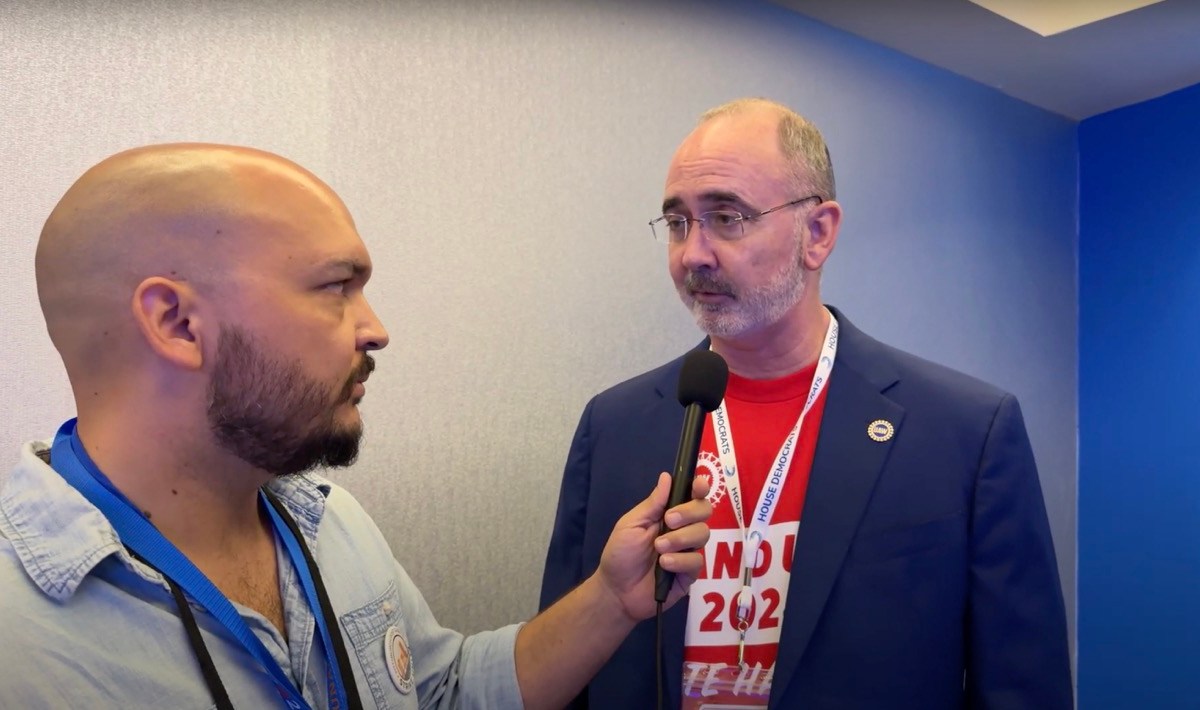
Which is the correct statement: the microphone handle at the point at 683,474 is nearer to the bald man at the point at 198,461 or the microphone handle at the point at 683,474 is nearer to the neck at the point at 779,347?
the bald man at the point at 198,461

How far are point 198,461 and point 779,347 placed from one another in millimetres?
1136

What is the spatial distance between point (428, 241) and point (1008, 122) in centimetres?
278

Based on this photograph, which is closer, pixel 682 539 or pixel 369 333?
pixel 682 539

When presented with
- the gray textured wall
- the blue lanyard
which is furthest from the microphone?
the gray textured wall

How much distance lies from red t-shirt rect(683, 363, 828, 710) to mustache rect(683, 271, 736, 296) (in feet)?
0.73

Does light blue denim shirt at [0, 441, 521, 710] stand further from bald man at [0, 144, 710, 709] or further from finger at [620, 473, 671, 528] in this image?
finger at [620, 473, 671, 528]

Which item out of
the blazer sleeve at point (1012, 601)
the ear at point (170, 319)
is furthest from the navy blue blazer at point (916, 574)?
the ear at point (170, 319)

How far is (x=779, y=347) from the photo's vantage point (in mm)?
1931

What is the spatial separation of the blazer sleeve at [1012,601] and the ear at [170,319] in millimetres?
1366

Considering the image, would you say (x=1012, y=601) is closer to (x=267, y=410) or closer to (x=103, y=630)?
(x=267, y=410)

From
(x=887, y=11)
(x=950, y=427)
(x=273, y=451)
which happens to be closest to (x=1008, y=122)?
(x=887, y=11)

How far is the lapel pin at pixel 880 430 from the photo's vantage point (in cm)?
180

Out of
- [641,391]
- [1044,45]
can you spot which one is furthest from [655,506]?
[1044,45]

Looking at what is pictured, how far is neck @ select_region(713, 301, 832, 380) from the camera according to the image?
1916 mm
